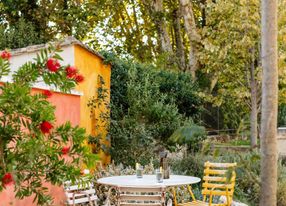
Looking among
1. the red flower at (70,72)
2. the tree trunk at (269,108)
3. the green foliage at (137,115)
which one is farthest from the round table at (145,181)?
the red flower at (70,72)

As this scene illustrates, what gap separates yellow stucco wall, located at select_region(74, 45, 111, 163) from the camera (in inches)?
435

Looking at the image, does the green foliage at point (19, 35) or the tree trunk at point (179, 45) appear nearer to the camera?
the green foliage at point (19, 35)

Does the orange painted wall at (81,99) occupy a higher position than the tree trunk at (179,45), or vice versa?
the tree trunk at (179,45)

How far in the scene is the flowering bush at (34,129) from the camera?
159 inches

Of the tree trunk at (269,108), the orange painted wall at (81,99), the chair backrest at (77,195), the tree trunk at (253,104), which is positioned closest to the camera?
the tree trunk at (269,108)

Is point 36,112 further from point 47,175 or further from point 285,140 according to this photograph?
point 285,140

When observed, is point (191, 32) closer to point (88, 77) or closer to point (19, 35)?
point (19, 35)

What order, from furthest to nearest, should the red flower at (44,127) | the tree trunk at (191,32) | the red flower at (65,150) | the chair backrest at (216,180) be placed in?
the tree trunk at (191,32) → the chair backrest at (216,180) → the red flower at (65,150) → the red flower at (44,127)

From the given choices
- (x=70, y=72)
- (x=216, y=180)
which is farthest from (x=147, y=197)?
(x=70, y=72)

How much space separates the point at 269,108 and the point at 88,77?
6631 millimetres

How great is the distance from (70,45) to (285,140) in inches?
288

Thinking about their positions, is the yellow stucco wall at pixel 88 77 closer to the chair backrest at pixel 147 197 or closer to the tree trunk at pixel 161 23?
the chair backrest at pixel 147 197

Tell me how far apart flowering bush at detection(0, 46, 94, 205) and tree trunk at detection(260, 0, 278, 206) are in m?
1.78

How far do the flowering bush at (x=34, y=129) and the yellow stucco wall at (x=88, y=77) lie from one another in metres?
6.30
